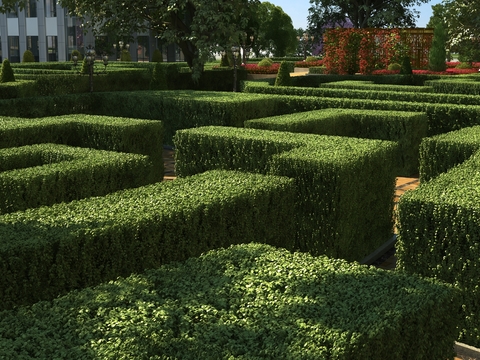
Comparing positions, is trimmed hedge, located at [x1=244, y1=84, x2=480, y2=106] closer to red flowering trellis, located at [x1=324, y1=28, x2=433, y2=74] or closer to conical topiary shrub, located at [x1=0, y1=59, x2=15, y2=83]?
conical topiary shrub, located at [x1=0, y1=59, x2=15, y2=83]

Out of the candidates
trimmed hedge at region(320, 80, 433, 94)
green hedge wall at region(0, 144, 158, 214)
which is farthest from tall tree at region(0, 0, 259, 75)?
green hedge wall at region(0, 144, 158, 214)

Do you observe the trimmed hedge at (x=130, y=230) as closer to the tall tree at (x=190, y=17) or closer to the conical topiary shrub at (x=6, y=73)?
the conical topiary shrub at (x=6, y=73)

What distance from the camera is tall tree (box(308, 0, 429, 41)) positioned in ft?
152

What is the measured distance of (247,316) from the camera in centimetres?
373

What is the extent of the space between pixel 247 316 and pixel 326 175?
4.48 metres

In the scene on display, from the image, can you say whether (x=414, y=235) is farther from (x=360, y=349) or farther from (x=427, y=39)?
(x=427, y=39)

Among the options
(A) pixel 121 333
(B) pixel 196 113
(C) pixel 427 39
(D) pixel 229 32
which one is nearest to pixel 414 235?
(A) pixel 121 333

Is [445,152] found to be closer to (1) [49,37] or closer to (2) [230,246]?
(2) [230,246]

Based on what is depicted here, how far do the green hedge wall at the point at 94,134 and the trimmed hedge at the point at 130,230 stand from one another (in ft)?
16.6

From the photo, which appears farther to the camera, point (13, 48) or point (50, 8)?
→ point (13, 48)

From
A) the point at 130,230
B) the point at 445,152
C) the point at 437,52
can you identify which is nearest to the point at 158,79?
the point at 445,152

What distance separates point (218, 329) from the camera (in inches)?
140

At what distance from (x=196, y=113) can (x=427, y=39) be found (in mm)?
22678

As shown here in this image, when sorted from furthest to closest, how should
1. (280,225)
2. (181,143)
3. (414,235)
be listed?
(181,143) < (280,225) < (414,235)
